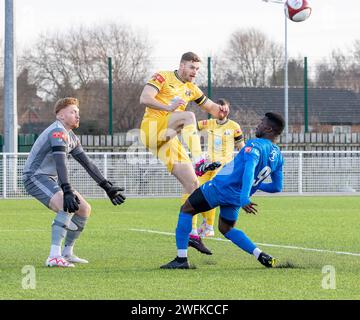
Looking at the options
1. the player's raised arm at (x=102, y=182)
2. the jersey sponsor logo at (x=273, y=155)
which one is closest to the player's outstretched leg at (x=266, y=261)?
the jersey sponsor logo at (x=273, y=155)

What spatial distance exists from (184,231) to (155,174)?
59.3ft

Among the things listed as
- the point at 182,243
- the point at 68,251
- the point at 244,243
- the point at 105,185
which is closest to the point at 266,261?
the point at 244,243

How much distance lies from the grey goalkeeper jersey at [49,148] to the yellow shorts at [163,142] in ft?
4.90

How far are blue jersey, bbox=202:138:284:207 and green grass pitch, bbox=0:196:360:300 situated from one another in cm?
74

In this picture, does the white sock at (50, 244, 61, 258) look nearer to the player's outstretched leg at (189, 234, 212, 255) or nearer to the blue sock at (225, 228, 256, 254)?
the player's outstretched leg at (189, 234, 212, 255)

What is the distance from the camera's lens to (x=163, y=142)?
38.3ft

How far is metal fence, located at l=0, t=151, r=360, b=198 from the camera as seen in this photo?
2694 cm

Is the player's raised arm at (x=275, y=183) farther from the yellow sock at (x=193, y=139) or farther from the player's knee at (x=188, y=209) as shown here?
the yellow sock at (x=193, y=139)

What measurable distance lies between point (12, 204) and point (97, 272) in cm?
1506

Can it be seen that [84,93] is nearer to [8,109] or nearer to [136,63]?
[136,63]

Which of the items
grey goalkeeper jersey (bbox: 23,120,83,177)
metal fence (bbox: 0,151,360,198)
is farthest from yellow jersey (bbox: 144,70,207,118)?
metal fence (bbox: 0,151,360,198)

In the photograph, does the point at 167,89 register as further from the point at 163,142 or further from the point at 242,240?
the point at 242,240
